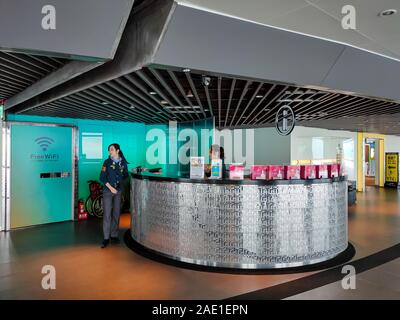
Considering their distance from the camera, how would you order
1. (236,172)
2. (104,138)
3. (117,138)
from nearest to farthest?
(236,172), (104,138), (117,138)

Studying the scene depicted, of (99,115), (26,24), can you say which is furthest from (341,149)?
(26,24)

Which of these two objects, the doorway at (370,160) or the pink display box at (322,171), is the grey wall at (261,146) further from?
the pink display box at (322,171)

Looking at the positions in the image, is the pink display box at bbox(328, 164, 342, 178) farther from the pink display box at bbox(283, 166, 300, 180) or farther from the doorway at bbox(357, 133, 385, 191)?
the doorway at bbox(357, 133, 385, 191)

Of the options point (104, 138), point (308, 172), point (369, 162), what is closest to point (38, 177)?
point (104, 138)

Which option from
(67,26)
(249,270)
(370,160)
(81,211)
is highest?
(67,26)

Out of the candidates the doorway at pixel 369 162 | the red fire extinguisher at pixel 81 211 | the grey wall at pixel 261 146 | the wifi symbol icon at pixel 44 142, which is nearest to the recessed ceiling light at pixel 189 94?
the wifi symbol icon at pixel 44 142

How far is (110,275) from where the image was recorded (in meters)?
4.49

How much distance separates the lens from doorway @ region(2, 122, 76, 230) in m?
7.41

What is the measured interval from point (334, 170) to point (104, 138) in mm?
6251

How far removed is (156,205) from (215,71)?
262 centimetres

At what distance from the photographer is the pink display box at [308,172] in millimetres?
5121

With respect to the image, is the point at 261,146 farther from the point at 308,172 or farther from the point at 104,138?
the point at 308,172

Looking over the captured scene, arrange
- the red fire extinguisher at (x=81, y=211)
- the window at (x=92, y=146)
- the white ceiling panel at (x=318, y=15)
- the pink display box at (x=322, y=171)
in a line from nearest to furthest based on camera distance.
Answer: the white ceiling panel at (x=318, y=15) → the pink display box at (x=322, y=171) → the red fire extinguisher at (x=81, y=211) → the window at (x=92, y=146)

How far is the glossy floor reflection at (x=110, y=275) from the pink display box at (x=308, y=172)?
1.47 metres
